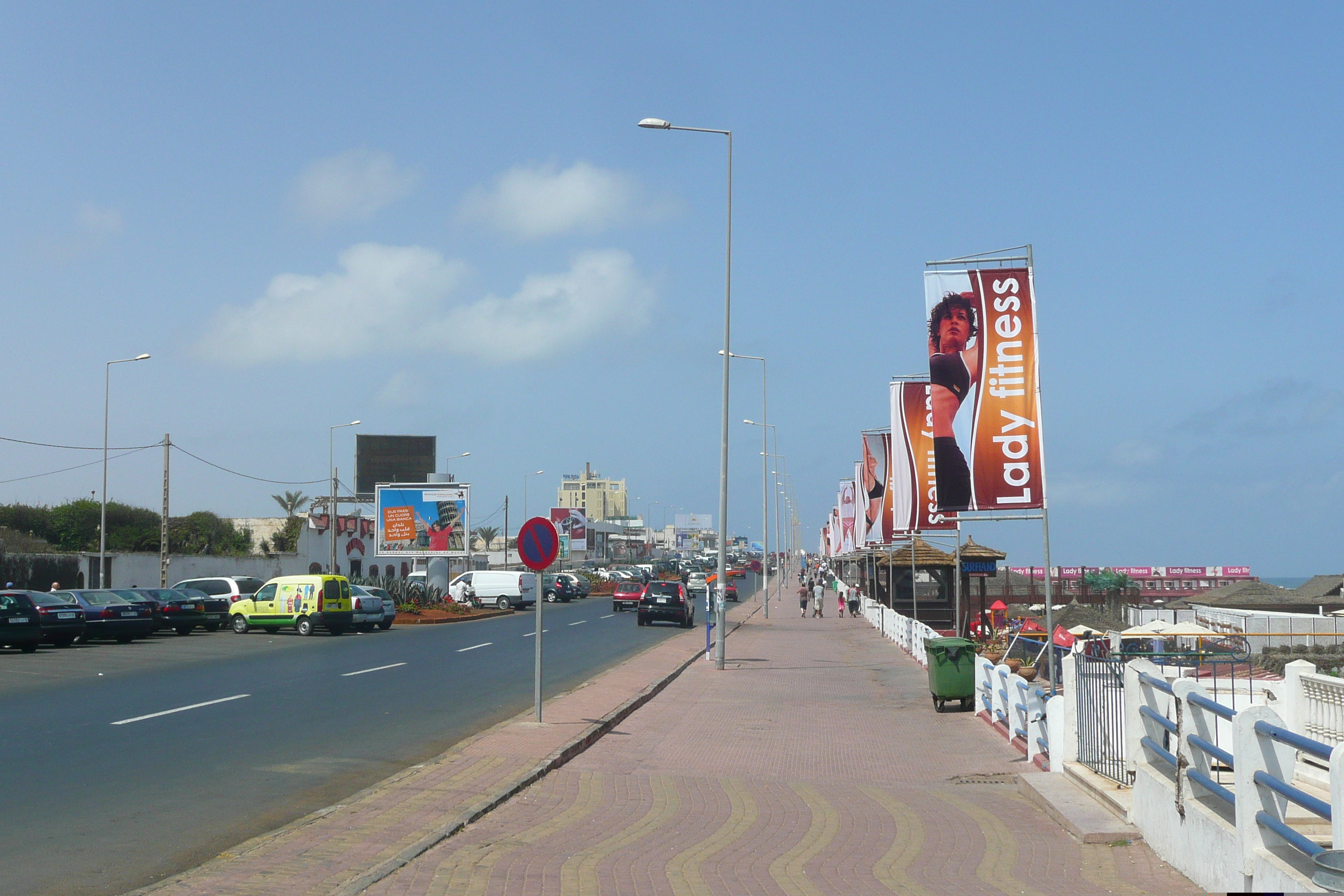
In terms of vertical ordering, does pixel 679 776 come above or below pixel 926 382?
below

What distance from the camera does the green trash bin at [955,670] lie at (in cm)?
1756

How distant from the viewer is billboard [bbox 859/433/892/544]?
35875mm

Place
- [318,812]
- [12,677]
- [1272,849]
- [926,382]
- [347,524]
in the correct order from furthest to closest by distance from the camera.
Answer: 1. [347,524]
2. [926,382]
3. [12,677]
4. [318,812]
5. [1272,849]

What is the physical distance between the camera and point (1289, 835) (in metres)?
5.62

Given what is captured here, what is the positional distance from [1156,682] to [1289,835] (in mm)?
2647

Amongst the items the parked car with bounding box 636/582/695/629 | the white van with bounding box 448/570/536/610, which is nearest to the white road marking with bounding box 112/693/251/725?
the parked car with bounding box 636/582/695/629

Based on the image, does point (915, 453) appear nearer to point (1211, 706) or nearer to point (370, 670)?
point (370, 670)

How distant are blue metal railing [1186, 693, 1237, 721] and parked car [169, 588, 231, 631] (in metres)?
33.5

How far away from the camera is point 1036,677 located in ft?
70.9

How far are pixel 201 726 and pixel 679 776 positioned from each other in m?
6.45

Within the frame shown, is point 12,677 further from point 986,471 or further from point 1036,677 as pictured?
point 1036,677

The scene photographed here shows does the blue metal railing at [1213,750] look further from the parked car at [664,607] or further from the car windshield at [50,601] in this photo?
the parked car at [664,607]

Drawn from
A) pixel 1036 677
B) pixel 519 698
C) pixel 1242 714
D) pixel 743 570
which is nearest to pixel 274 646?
pixel 519 698

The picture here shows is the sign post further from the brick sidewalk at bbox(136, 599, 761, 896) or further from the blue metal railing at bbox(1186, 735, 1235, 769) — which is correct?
the blue metal railing at bbox(1186, 735, 1235, 769)
